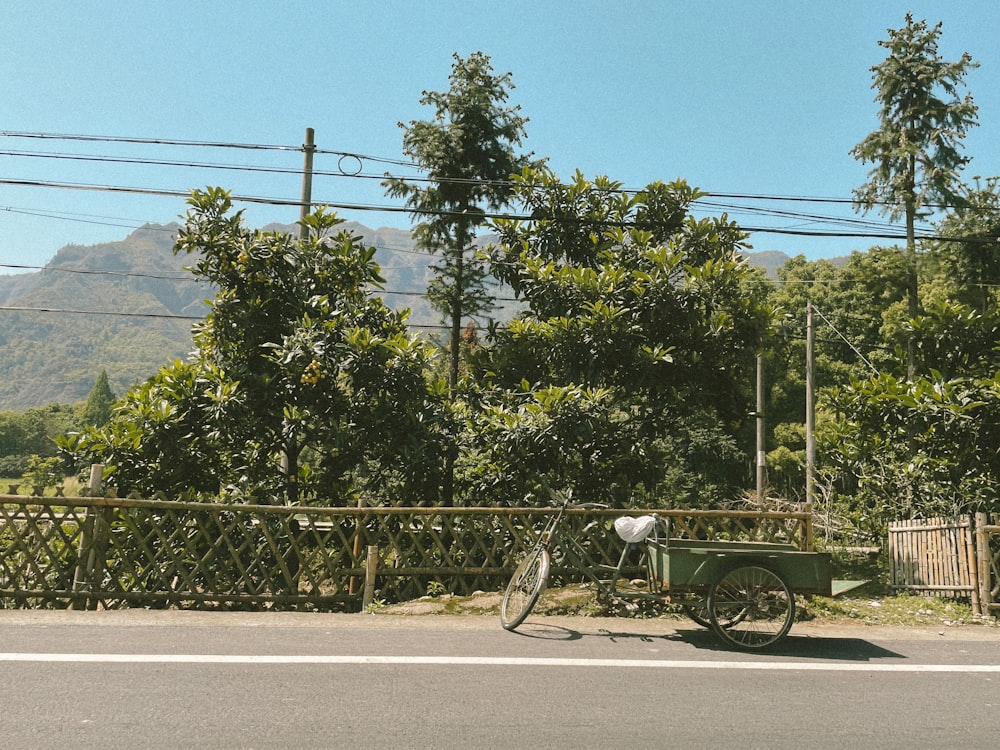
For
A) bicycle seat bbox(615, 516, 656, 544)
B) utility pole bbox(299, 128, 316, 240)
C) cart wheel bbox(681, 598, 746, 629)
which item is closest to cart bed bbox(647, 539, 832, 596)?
cart wheel bbox(681, 598, 746, 629)

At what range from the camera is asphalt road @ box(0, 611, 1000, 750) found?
466 centimetres

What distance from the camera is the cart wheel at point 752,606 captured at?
296 inches

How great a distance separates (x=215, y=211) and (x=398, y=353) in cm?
371

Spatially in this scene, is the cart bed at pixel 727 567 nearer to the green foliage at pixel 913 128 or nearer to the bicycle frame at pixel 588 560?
the bicycle frame at pixel 588 560

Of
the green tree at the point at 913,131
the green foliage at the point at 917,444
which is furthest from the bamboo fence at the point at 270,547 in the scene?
the green tree at the point at 913,131

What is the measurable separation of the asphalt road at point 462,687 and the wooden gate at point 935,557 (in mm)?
2597

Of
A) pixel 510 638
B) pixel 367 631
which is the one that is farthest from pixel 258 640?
pixel 510 638

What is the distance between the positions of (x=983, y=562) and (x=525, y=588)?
5.92 metres

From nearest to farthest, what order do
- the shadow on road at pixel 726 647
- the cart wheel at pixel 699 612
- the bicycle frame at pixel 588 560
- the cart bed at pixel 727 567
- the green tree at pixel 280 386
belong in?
the shadow on road at pixel 726 647 → the cart bed at pixel 727 567 → the cart wheel at pixel 699 612 → the bicycle frame at pixel 588 560 → the green tree at pixel 280 386

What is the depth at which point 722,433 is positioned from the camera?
45000mm

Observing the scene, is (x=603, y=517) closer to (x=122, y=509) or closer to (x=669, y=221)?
(x=122, y=509)

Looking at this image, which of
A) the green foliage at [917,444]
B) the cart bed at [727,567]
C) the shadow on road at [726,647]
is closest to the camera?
the shadow on road at [726,647]

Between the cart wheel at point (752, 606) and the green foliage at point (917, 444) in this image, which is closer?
the cart wheel at point (752, 606)

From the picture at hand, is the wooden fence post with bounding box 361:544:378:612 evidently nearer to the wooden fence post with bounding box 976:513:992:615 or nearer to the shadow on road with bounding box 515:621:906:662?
the shadow on road with bounding box 515:621:906:662
